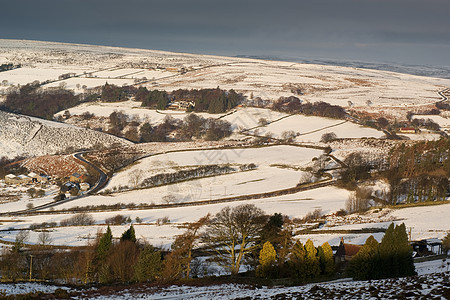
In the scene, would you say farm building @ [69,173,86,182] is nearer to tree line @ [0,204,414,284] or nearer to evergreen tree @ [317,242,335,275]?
tree line @ [0,204,414,284]

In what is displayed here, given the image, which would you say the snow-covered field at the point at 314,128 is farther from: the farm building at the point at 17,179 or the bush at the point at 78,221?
the bush at the point at 78,221

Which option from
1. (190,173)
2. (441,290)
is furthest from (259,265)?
(190,173)

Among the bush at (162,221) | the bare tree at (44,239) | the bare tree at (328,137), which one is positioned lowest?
the bare tree at (44,239)

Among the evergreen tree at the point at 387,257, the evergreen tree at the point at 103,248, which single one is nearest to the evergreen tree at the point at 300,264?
→ the evergreen tree at the point at 387,257

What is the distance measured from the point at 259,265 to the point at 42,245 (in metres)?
17.4

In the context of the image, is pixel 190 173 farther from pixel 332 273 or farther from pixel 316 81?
pixel 316 81

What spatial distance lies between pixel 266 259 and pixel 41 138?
71.3 m

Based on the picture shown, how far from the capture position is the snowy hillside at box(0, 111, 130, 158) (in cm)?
7938

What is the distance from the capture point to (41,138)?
279 ft

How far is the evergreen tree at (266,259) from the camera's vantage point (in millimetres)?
23875

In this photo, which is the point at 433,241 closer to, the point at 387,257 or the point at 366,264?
the point at 387,257

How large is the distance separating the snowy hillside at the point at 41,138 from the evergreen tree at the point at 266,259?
206 ft

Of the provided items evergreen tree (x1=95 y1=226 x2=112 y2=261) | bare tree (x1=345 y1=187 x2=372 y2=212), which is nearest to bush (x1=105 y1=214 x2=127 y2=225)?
evergreen tree (x1=95 y1=226 x2=112 y2=261)

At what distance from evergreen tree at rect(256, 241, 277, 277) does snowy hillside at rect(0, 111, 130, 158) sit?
62928mm
